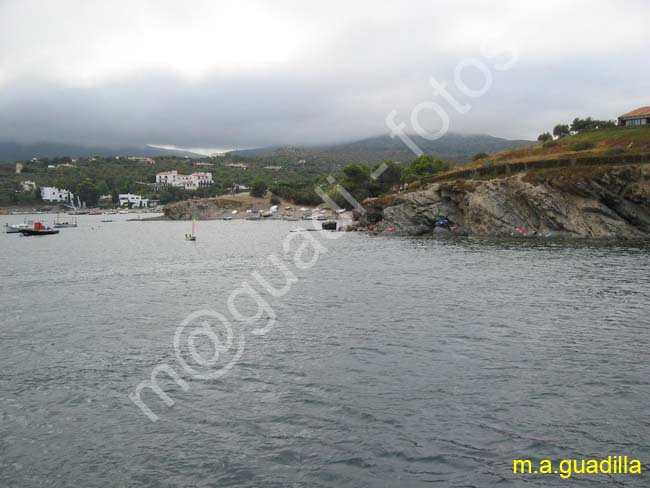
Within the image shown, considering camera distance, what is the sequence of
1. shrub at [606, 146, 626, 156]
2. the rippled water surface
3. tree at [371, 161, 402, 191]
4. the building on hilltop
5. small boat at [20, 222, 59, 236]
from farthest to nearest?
tree at [371, 161, 402, 191] → small boat at [20, 222, 59, 236] → the building on hilltop → shrub at [606, 146, 626, 156] → the rippled water surface

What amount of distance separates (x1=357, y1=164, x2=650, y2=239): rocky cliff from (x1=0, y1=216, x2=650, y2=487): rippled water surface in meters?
39.8

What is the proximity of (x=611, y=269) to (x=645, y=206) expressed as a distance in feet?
119

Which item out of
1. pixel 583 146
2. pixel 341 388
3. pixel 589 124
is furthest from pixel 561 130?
pixel 341 388

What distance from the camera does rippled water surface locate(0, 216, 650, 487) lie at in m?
11.9

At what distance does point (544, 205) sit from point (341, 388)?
Answer: 221 ft

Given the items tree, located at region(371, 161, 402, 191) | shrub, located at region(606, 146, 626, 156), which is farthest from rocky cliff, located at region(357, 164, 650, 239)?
tree, located at region(371, 161, 402, 191)

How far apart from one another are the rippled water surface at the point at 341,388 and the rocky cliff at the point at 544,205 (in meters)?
39.8

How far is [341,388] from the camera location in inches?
644

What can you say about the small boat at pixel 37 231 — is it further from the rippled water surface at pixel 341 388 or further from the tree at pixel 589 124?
the tree at pixel 589 124

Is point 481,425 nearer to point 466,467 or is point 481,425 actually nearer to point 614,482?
point 466,467

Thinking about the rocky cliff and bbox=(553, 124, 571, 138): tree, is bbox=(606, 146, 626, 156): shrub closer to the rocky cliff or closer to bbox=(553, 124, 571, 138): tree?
the rocky cliff

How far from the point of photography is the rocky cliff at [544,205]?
227 feet

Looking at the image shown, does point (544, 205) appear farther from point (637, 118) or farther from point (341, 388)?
A: point (341, 388)

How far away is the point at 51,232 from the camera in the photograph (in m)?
117
